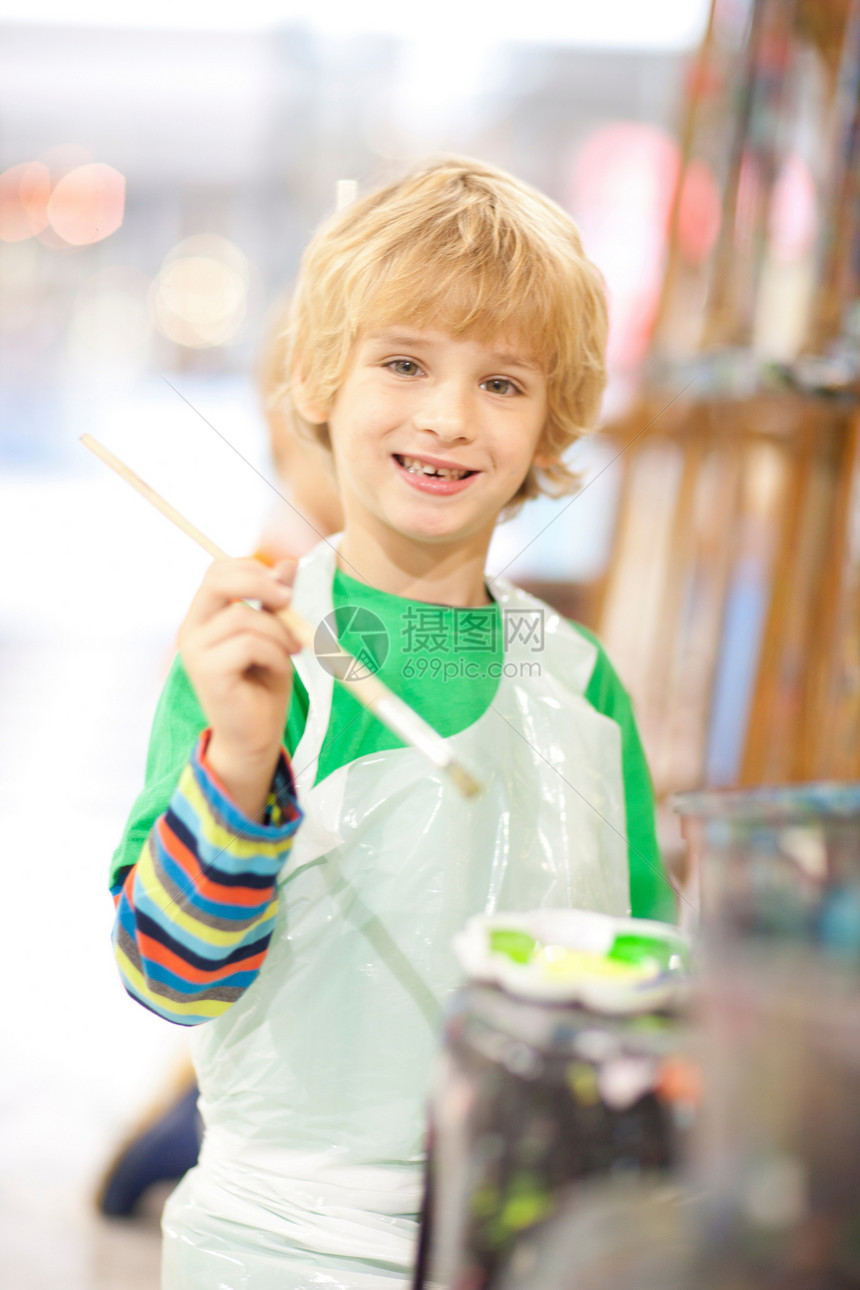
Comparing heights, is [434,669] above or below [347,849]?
above

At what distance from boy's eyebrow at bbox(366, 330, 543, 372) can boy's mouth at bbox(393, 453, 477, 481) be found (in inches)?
2.7

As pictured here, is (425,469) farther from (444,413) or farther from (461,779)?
(461,779)

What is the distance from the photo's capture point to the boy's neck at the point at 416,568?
80cm

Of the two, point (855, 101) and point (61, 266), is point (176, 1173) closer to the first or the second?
point (855, 101)

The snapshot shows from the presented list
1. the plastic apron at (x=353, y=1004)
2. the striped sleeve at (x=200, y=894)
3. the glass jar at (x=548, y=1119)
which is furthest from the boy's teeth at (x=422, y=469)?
the glass jar at (x=548, y=1119)

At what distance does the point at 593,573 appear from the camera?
199cm

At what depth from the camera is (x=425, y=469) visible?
76cm

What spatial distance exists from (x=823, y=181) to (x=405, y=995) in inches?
54.7

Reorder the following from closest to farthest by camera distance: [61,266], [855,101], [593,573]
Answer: [855,101]
[593,573]
[61,266]

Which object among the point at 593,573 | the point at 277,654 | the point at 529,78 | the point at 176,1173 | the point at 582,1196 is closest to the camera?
the point at 582,1196

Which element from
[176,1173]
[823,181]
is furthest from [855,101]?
[176,1173]

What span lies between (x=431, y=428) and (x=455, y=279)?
9 cm

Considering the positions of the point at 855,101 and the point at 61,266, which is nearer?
the point at 855,101

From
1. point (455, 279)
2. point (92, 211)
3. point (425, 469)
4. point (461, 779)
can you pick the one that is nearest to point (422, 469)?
point (425, 469)
